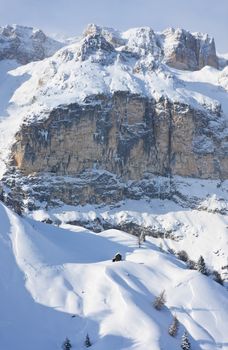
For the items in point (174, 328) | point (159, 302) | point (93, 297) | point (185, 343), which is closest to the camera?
point (185, 343)

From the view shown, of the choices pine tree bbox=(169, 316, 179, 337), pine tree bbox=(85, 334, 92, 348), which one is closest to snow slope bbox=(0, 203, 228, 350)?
pine tree bbox=(85, 334, 92, 348)

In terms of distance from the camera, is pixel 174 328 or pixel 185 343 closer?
pixel 185 343

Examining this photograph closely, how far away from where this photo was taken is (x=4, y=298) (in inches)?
4021

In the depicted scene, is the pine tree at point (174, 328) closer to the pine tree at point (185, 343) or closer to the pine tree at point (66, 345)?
the pine tree at point (185, 343)

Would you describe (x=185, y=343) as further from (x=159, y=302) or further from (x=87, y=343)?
(x=87, y=343)

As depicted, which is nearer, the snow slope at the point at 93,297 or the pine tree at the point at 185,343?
the snow slope at the point at 93,297

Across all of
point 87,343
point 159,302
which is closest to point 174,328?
point 159,302

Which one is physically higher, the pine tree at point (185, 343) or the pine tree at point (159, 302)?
the pine tree at point (159, 302)

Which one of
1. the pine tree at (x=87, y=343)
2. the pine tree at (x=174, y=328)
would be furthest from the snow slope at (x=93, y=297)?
the pine tree at (x=174, y=328)

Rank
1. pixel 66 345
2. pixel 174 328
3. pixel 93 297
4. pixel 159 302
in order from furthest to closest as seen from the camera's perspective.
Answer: pixel 93 297 → pixel 159 302 → pixel 174 328 → pixel 66 345

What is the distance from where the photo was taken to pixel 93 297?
349 feet

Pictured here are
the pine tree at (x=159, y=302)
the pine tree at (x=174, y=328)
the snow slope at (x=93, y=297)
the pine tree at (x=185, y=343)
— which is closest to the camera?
the snow slope at (x=93, y=297)

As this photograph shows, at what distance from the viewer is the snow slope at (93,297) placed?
96.4 m

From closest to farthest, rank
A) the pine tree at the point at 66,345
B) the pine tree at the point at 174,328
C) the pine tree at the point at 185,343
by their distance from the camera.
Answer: the pine tree at the point at 66,345, the pine tree at the point at 185,343, the pine tree at the point at 174,328
